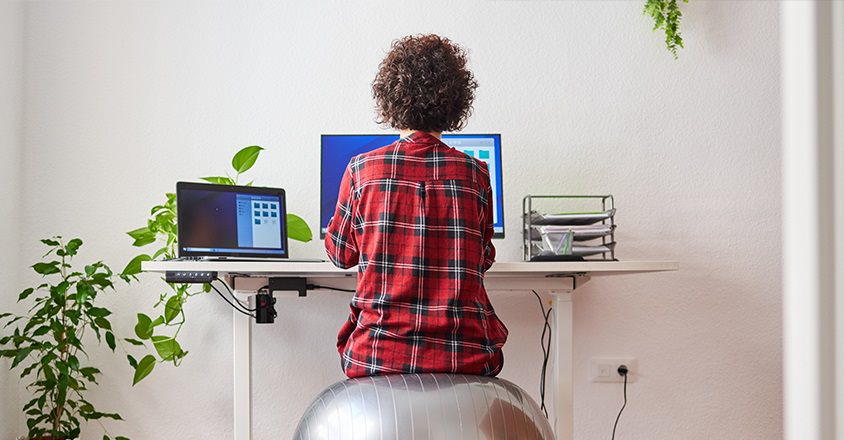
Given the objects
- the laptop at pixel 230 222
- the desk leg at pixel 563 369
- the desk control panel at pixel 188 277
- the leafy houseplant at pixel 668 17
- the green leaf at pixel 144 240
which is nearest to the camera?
the desk control panel at pixel 188 277

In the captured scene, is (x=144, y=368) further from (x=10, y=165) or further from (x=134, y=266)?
(x=10, y=165)

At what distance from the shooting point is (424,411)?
123 cm

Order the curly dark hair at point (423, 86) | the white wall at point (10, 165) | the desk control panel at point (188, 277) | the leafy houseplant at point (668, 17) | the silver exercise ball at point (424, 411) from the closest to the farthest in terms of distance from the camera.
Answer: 1. the silver exercise ball at point (424, 411)
2. the curly dark hair at point (423, 86)
3. the desk control panel at point (188, 277)
4. the white wall at point (10, 165)
5. the leafy houseplant at point (668, 17)

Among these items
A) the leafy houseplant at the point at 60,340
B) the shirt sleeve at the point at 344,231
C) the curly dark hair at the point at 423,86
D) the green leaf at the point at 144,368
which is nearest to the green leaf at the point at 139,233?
the leafy houseplant at the point at 60,340

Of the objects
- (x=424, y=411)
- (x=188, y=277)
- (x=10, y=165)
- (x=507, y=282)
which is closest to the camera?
(x=424, y=411)

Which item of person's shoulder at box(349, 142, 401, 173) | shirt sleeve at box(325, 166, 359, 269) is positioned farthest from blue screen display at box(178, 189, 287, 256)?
person's shoulder at box(349, 142, 401, 173)

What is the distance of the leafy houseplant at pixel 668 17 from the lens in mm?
2590

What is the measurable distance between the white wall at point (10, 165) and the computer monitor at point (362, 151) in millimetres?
1055

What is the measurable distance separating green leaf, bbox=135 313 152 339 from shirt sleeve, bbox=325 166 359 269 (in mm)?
1102

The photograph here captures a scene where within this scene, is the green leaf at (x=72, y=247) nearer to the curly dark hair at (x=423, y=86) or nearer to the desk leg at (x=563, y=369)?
the curly dark hair at (x=423, y=86)

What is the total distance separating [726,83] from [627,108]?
36cm

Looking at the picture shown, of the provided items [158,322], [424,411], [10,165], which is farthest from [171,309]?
[424,411]

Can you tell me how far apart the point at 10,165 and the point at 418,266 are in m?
1.76

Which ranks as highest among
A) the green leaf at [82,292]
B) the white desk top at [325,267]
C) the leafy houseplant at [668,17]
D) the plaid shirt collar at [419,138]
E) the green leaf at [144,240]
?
the leafy houseplant at [668,17]
